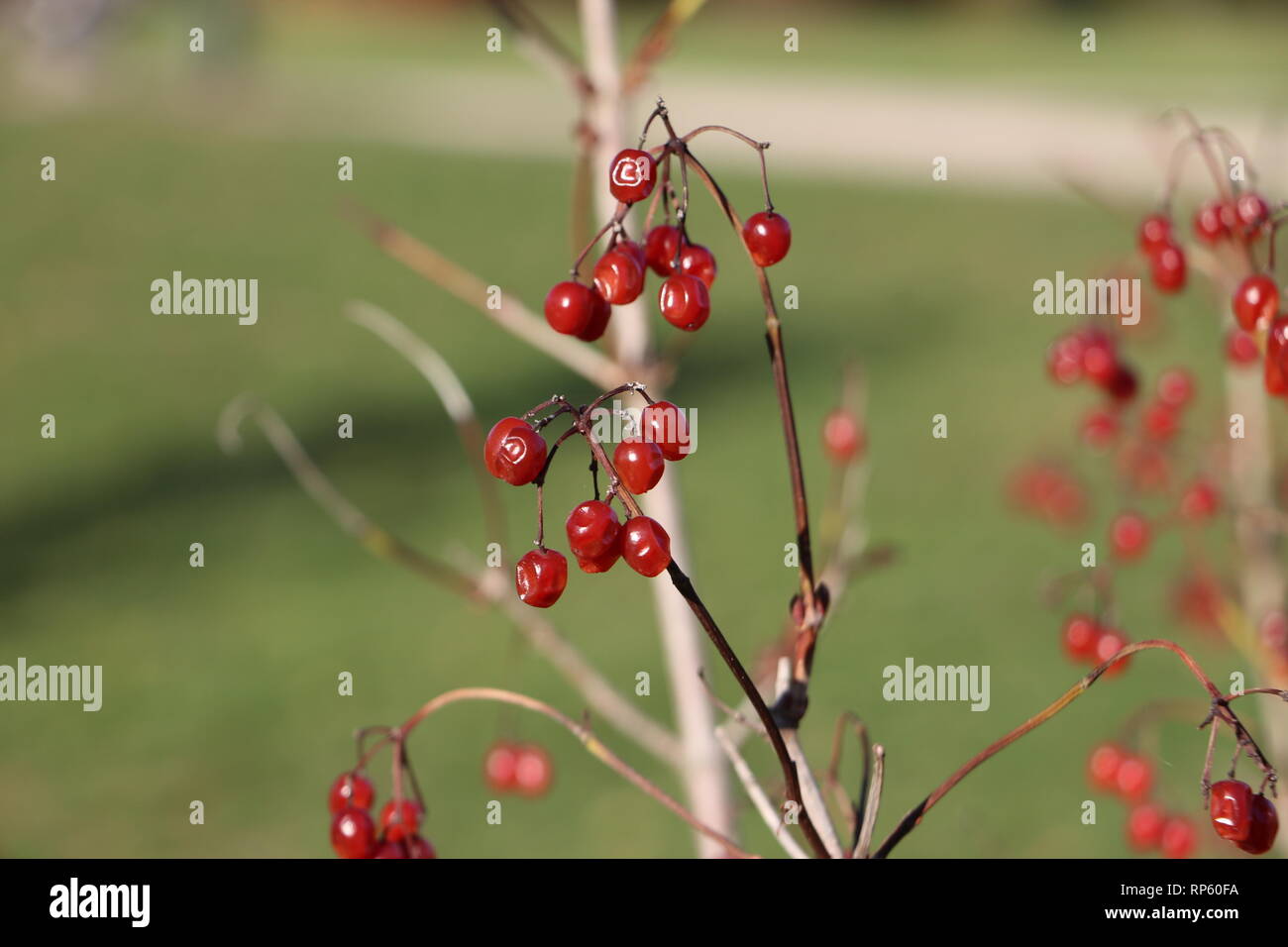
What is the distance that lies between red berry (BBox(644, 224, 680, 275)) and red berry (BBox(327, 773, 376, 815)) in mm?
536

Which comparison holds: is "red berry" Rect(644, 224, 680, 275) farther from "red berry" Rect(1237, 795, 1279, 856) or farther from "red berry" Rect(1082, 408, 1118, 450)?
"red berry" Rect(1082, 408, 1118, 450)

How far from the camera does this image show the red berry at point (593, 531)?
0.95m

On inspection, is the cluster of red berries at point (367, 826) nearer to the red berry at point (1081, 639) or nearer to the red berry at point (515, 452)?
the red berry at point (515, 452)

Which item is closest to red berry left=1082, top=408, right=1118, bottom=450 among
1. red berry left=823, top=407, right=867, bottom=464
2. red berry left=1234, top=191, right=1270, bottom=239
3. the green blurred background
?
the green blurred background

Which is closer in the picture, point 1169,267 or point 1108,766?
point 1169,267

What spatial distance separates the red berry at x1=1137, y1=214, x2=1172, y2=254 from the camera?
1467 millimetres

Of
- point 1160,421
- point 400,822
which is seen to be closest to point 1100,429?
point 1160,421

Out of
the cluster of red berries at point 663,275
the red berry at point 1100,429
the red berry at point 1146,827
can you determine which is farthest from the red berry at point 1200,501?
the cluster of red berries at point 663,275

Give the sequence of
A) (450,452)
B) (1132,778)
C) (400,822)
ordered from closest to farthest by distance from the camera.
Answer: (400,822)
(1132,778)
(450,452)

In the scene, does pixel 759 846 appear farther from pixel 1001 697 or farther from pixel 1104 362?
pixel 1104 362

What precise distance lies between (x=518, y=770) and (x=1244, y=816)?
3.94 feet

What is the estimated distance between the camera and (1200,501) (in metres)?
2.12

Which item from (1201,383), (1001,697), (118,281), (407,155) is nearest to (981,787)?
(1001,697)

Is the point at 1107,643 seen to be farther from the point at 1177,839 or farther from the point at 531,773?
the point at 531,773
